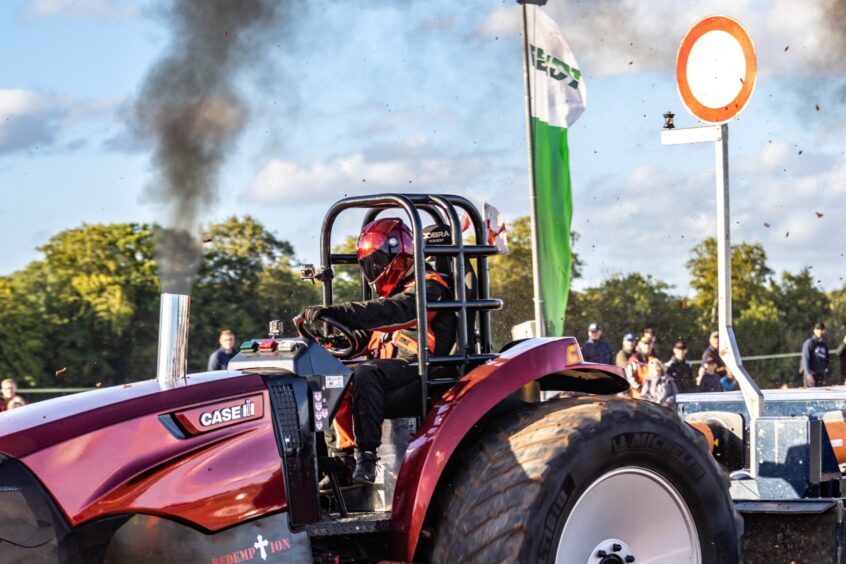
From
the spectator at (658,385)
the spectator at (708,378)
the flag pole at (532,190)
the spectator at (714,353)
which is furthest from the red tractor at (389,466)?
the spectator at (714,353)

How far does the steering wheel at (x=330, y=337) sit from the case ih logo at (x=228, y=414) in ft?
2.26

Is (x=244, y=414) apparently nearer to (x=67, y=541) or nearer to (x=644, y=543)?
(x=67, y=541)

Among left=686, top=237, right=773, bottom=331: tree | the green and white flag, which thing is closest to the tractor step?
the green and white flag

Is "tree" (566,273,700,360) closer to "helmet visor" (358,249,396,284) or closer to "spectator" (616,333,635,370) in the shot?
"spectator" (616,333,635,370)

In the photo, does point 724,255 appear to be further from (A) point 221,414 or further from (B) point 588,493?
(A) point 221,414

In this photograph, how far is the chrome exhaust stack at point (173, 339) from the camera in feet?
15.8

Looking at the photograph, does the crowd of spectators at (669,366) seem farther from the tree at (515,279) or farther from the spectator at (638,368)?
the tree at (515,279)

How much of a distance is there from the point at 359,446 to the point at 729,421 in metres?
3.17

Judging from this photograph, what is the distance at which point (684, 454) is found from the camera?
208 inches

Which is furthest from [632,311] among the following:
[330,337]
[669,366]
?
[330,337]

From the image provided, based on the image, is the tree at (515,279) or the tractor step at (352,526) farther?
the tree at (515,279)

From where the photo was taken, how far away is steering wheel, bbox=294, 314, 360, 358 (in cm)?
552

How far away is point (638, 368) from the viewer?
553 inches

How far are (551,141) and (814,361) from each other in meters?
6.89
